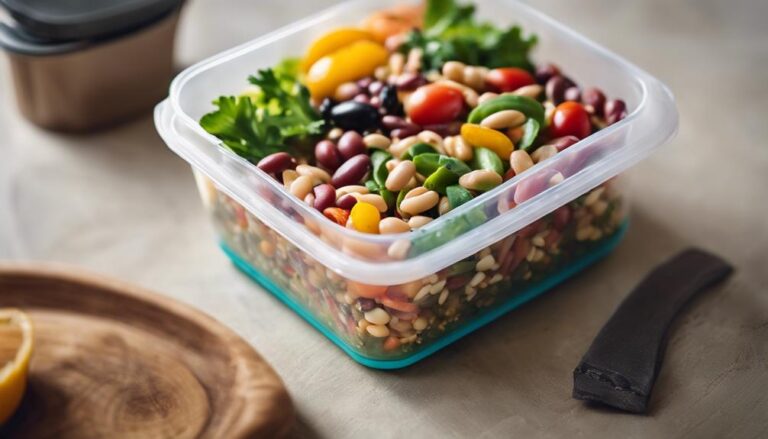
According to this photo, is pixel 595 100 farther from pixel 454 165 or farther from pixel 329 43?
pixel 329 43

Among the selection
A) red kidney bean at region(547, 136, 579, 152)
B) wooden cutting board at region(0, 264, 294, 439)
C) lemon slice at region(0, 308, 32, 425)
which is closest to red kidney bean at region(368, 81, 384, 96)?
red kidney bean at region(547, 136, 579, 152)

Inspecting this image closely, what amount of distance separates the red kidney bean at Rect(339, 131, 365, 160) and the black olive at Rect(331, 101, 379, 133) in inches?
1.2

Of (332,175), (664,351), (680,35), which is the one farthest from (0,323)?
(680,35)

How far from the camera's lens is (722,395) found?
97cm

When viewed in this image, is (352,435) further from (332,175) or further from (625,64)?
(625,64)

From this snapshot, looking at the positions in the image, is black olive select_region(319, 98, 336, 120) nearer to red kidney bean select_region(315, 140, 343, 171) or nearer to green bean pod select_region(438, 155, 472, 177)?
red kidney bean select_region(315, 140, 343, 171)

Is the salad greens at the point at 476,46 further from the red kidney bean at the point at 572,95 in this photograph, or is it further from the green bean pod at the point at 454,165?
the green bean pod at the point at 454,165

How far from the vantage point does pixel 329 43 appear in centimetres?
118

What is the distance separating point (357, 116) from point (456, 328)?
0.79 ft

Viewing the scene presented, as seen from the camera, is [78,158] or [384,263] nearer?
[384,263]

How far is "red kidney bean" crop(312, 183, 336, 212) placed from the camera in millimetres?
977

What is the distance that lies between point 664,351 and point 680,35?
624mm

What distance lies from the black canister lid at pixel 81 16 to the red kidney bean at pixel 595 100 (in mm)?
527

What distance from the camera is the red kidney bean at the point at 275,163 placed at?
1014 millimetres
